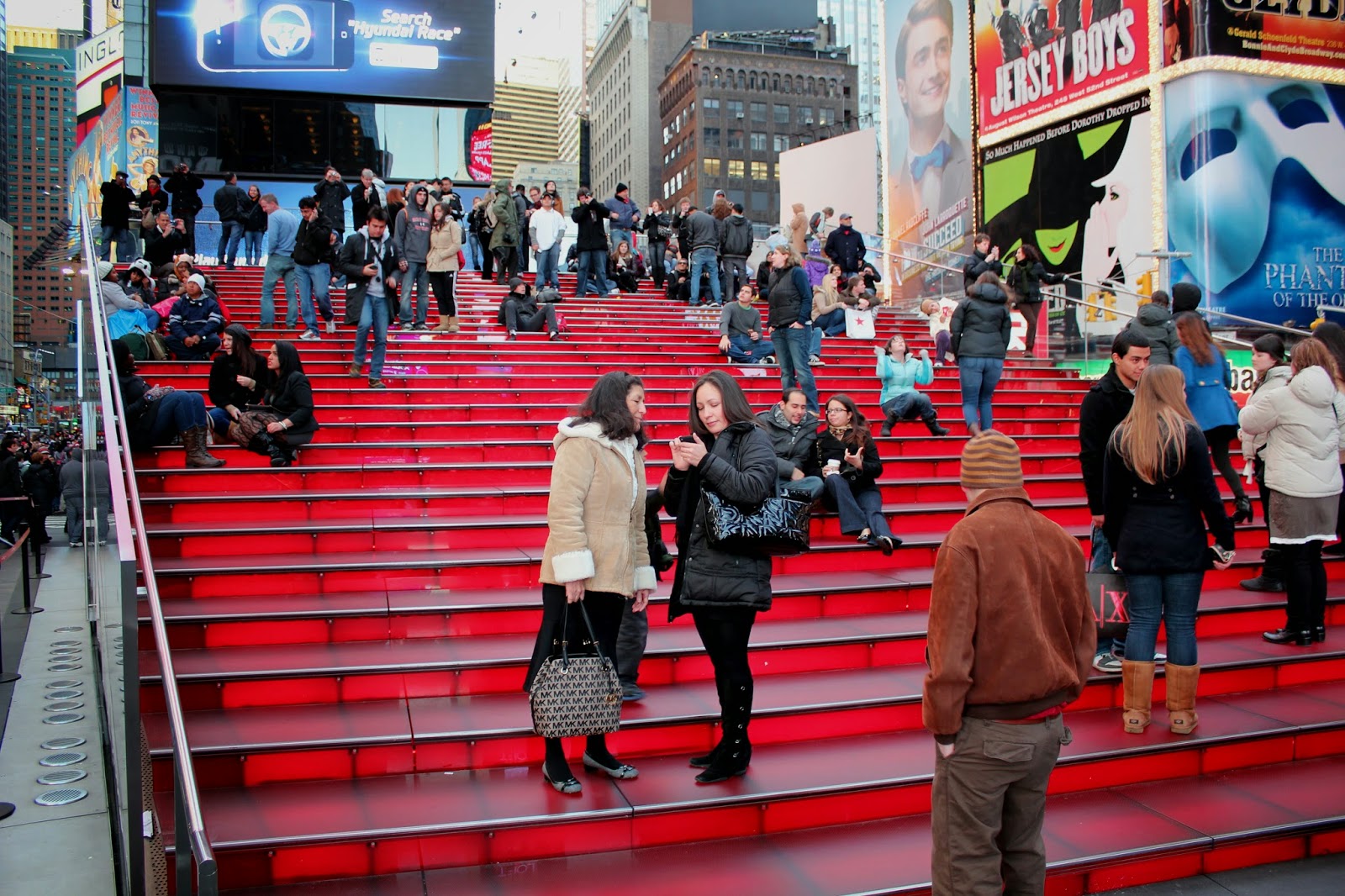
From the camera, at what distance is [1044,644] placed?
10.1 feet

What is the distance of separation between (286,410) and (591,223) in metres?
8.79

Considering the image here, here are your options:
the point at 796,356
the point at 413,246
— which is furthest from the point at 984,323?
the point at 413,246

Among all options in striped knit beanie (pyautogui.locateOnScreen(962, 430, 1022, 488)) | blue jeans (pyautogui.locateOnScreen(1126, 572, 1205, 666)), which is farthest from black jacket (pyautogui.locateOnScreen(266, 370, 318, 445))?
striped knit beanie (pyautogui.locateOnScreen(962, 430, 1022, 488))

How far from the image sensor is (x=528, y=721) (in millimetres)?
5031

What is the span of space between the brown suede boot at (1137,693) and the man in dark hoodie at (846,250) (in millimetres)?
12667

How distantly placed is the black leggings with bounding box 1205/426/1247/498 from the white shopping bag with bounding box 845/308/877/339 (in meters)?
7.28

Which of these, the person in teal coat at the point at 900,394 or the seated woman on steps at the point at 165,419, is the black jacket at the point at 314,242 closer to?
the seated woman on steps at the point at 165,419

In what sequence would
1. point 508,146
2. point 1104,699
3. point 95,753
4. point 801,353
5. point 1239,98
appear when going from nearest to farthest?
point 1104,699
point 95,753
point 801,353
point 1239,98
point 508,146

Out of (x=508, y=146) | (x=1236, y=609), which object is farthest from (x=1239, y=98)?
(x=508, y=146)

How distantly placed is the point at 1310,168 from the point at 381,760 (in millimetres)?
18905

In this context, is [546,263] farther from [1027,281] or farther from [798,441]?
[798,441]

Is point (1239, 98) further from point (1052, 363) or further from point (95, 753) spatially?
point (95, 753)

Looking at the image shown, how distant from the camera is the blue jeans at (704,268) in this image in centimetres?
1645

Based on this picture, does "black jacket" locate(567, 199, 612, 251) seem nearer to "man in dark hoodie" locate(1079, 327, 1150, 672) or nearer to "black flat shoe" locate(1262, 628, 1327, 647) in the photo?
"man in dark hoodie" locate(1079, 327, 1150, 672)
